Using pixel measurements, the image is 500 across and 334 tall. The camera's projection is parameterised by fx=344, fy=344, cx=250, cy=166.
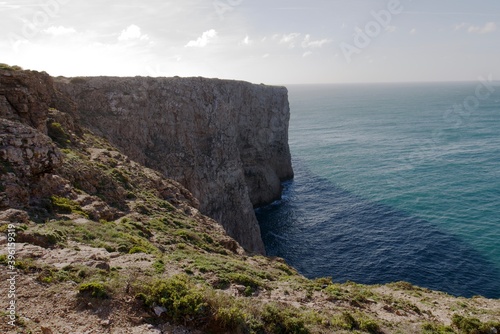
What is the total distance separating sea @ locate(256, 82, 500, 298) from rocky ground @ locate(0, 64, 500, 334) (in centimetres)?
1896

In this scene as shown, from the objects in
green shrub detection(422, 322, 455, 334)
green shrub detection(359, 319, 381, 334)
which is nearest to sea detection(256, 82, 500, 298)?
green shrub detection(422, 322, 455, 334)

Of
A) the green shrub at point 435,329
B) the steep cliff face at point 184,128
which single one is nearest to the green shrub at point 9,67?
the steep cliff face at point 184,128

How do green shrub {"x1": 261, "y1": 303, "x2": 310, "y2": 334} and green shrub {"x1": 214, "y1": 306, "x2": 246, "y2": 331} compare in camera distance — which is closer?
green shrub {"x1": 214, "y1": 306, "x2": 246, "y2": 331}

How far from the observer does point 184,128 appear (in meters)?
52.9

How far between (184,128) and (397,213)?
4080 centimetres

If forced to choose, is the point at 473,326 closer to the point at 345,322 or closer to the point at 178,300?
the point at 345,322

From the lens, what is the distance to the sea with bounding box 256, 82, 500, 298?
46312mm

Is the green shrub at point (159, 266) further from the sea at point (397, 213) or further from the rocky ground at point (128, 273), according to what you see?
the sea at point (397, 213)

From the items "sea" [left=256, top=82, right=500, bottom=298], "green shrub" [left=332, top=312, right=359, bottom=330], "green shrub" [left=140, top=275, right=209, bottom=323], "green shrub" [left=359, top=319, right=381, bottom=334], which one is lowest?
"sea" [left=256, top=82, right=500, bottom=298]

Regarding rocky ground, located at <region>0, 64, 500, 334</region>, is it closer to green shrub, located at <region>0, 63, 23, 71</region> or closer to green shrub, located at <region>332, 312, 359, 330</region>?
green shrub, located at <region>332, 312, 359, 330</region>

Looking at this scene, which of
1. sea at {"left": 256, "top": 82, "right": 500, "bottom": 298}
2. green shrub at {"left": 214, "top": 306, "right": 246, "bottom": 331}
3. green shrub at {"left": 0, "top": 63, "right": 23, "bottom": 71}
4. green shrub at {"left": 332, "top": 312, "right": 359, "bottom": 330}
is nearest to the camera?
green shrub at {"left": 214, "top": 306, "right": 246, "bottom": 331}

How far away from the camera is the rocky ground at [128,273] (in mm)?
13773

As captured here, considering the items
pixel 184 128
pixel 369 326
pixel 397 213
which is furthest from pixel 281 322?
pixel 397 213

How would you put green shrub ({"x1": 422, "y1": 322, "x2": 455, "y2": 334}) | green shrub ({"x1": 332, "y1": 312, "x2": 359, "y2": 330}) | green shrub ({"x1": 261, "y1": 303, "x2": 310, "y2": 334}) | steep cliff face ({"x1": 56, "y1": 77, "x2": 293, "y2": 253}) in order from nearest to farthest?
green shrub ({"x1": 261, "y1": 303, "x2": 310, "y2": 334}), green shrub ({"x1": 332, "y1": 312, "x2": 359, "y2": 330}), green shrub ({"x1": 422, "y1": 322, "x2": 455, "y2": 334}), steep cliff face ({"x1": 56, "y1": 77, "x2": 293, "y2": 253})
